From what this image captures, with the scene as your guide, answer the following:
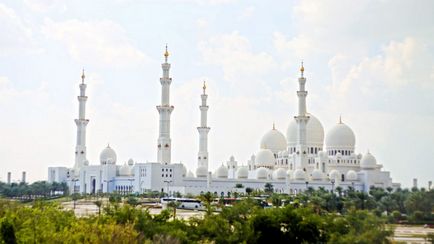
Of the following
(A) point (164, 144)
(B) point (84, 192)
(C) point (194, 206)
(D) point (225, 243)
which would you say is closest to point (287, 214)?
(D) point (225, 243)

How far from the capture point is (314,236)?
31.1 meters

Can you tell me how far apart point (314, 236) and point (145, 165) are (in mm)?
58855

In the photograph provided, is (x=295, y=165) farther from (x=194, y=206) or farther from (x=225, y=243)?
(x=225, y=243)

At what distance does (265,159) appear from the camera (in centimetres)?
9188

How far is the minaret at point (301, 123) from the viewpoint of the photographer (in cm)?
8344

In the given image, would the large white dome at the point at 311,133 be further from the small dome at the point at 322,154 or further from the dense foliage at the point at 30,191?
the dense foliage at the point at 30,191

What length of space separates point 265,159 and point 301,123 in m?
9.66

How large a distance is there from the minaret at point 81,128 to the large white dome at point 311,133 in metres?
25.6

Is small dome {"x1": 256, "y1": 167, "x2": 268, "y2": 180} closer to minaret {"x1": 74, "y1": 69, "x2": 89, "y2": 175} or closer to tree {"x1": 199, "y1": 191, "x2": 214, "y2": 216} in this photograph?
minaret {"x1": 74, "y1": 69, "x2": 89, "y2": 175}

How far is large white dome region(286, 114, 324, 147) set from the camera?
91125 mm

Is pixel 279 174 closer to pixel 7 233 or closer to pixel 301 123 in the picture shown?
pixel 301 123

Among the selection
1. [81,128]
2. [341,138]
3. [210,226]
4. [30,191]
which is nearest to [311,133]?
[341,138]

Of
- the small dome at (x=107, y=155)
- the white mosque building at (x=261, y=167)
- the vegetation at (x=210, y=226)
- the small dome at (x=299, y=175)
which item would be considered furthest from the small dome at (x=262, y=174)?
the vegetation at (x=210, y=226)

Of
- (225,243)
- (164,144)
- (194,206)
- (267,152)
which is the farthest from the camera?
(267,152)
